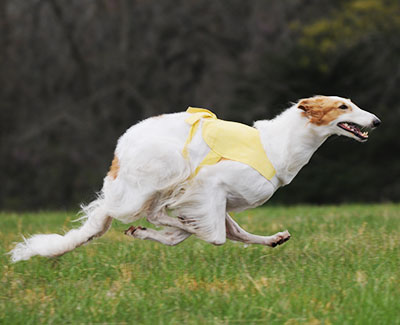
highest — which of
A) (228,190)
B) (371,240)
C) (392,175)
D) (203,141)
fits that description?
(203,141)

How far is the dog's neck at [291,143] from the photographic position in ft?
18.4

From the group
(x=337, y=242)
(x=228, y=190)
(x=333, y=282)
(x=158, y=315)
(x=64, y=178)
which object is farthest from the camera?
(x=64, y=178)

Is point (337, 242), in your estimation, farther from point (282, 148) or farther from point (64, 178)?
point (64, 178)

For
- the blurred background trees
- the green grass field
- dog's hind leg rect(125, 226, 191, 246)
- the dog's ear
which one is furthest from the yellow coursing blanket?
the blurred background trees

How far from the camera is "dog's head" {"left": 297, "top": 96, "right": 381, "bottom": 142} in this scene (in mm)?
5512

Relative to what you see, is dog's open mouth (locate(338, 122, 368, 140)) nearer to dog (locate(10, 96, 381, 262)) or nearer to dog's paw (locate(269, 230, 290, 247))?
dog (locate(10, 96, 381, 262))

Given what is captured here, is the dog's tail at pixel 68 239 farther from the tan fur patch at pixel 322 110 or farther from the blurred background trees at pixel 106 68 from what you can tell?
the blurred background trees at pixel 106 68

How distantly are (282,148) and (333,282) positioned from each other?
127 cm

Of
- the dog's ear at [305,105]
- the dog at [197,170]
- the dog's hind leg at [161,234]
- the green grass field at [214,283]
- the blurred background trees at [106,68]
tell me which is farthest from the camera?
the blurred background trees at [106,68]

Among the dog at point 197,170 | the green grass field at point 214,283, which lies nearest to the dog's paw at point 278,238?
the green grass field at point 214,283

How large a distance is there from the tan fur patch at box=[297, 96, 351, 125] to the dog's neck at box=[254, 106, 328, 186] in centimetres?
7

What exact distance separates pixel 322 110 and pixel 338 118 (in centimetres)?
15

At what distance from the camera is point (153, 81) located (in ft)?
78.4

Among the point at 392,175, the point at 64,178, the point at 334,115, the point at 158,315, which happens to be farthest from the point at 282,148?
the point at 64,178
